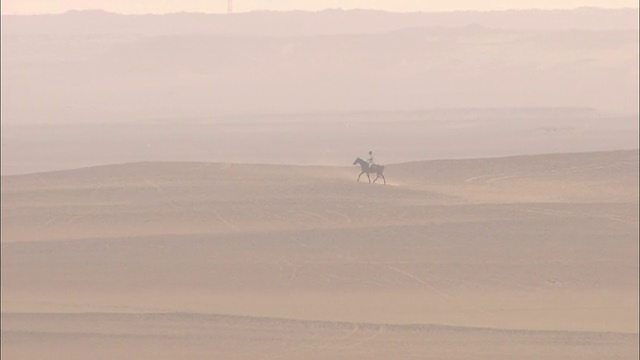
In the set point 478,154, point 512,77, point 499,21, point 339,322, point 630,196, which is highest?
point 499,21

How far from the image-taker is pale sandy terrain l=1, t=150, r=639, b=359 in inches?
574

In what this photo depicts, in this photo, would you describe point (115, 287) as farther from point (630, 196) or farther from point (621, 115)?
point (621, 115)

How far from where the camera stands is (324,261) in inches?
754

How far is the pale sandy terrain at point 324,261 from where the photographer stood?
14.6 m

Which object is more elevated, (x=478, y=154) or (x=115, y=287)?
(x=478, y=154)

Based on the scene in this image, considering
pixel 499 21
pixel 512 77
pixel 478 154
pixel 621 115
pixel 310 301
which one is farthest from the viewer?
pixel 499 21

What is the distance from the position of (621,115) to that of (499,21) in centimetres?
7305

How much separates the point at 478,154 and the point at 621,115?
672 inches

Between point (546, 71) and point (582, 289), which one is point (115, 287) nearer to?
point (582, 289)

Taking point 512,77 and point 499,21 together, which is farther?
point 499,21

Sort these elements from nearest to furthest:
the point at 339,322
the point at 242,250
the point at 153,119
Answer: the point at 339,322 → the point at 242,250 → the point at 153,119

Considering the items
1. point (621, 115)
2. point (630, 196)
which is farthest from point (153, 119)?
point (630, 196)

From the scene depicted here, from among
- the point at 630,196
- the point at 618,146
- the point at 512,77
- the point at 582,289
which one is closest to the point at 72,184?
the point at 630,196

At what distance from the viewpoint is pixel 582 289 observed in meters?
17.4
